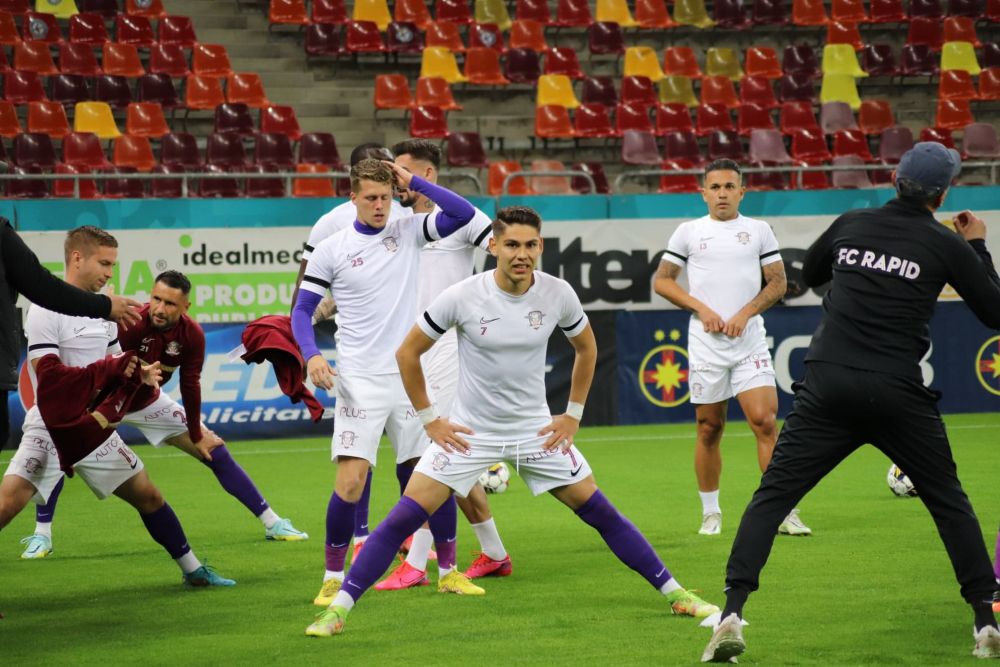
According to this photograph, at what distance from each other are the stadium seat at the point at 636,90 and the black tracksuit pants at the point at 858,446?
15.2 m

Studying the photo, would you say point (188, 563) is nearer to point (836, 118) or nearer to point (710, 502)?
point (710, 502)

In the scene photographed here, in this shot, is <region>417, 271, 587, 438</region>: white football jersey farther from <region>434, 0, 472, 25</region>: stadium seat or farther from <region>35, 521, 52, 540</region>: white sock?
<region>434, 0, 472, 25</region>: stadium seat

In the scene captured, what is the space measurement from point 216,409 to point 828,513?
24.8 ft

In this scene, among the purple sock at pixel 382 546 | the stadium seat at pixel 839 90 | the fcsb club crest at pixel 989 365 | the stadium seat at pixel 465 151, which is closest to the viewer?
the purple sock at pixel 382 546

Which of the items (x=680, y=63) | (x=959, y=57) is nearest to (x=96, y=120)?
(x=680, y=63)

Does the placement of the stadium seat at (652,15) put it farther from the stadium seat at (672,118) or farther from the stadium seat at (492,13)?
the stadium seat at (672,118)

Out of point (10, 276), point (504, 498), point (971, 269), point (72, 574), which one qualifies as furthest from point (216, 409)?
point (971, 269)

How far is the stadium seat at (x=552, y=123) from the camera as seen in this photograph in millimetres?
19547

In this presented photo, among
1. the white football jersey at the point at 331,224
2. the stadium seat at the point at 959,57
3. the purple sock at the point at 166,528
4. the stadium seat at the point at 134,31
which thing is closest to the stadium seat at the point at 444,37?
the stadium seat at the point at 134,31

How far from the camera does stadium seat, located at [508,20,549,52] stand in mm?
21172

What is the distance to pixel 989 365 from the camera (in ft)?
51.8

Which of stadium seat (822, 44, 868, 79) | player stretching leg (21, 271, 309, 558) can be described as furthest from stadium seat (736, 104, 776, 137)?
player stretching leg (21, 271, 309, 558)

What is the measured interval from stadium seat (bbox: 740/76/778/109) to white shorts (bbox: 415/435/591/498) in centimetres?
1538

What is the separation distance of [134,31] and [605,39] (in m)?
7.17
